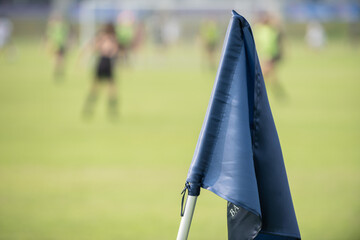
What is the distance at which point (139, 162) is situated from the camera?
8.15 m

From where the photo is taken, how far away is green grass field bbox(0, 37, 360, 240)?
548 centimetres

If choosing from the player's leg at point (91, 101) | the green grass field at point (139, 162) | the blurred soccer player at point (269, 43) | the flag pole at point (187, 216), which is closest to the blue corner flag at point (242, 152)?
the flag pole at point (187, 216)

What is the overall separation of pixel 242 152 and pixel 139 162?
5898 mm

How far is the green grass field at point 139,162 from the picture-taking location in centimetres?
548

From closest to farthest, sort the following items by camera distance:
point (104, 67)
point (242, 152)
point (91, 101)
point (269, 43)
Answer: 1. point (242, 152)
2. point (104, 67)
3. point (91, 101)
4. point (269, 43)

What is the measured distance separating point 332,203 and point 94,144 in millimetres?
4756

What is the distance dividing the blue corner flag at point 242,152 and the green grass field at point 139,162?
272cm

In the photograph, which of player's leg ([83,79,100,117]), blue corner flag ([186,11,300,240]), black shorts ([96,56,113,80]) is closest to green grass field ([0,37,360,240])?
player's leg ([83,79,100,117])

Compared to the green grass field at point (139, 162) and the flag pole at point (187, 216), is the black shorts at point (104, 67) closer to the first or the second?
the green grass field at point (139, 162)

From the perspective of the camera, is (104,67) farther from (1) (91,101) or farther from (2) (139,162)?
(2) (139,162)

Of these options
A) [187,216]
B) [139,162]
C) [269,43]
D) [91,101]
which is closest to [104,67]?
[91,101]

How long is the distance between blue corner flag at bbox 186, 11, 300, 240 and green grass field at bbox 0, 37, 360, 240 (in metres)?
2.72

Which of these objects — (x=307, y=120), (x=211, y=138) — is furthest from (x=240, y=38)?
(x=307, y=120)

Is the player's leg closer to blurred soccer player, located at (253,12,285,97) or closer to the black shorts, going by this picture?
the black shorts
